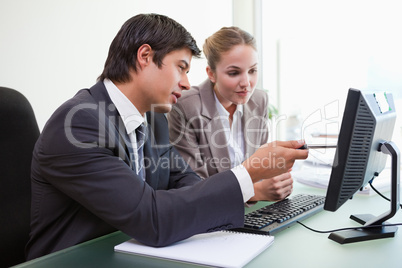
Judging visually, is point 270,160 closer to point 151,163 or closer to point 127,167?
point 127,167

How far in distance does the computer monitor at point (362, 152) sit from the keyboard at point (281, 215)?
14cm

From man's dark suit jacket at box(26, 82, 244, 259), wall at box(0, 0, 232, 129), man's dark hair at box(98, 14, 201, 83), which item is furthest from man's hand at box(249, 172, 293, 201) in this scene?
wall at box(0, 0, 232, 129)

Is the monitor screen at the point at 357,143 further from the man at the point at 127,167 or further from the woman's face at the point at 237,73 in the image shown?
the woman's face at the point at 237,73

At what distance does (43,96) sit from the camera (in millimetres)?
2098

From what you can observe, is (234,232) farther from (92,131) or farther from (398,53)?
(398,53)

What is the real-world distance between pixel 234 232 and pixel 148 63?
1.92ft

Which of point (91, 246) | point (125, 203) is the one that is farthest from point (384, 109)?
point (91, 246)

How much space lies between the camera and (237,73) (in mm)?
1785

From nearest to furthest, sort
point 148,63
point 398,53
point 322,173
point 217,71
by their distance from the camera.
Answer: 1. point 148,63
2. point 322,173
3. point 217,71
4. point 398,53

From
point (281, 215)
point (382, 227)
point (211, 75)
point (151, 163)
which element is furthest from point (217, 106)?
point (382, 227)

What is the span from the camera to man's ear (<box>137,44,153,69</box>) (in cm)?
117

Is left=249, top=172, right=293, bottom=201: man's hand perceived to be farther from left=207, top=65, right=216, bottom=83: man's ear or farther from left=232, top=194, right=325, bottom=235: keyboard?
left=207, top=65, right=216, bottom=83: man's ear

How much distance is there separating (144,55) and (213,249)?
25.3 inches

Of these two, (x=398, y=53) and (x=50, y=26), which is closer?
(x=50, y=26)
